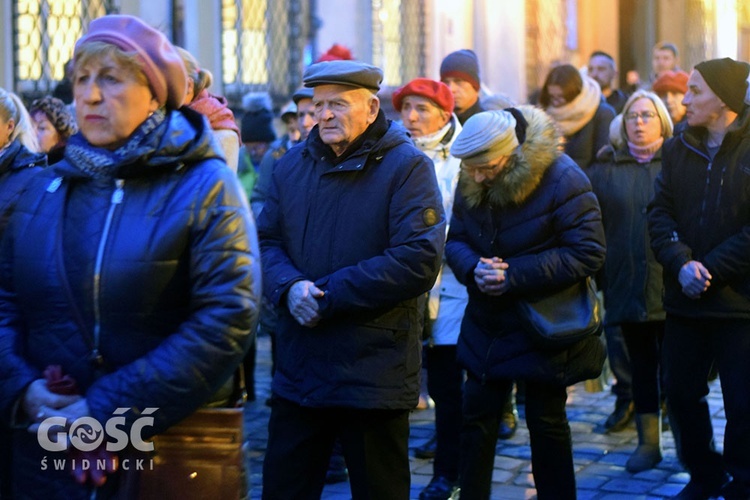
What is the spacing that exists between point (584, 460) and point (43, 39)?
642cm

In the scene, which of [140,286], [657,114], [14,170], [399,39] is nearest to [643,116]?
[657,114]

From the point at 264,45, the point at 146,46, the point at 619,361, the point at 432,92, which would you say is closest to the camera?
the point at 146,46

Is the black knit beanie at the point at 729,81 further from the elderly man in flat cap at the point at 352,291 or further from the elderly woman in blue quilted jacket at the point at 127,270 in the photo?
the elderly woman in blue quilted jacket at the point at 127,270

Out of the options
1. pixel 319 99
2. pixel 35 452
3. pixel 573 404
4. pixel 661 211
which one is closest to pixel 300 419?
pixel 319 99

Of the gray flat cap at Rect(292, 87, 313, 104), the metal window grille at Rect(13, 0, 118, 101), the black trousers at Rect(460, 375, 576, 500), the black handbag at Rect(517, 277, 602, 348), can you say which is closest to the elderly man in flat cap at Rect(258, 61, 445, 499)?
the black handbag at Rect(517, 277, 602, 348)

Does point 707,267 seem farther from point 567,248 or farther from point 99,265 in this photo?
point 99,265

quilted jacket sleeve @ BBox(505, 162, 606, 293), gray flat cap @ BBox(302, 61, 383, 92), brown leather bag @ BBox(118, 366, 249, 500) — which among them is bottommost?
brown leather bag @ BBox(118, 366, 249, 500)

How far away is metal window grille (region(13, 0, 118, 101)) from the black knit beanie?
21.2ft

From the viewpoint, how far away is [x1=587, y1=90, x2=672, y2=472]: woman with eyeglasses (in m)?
7.60

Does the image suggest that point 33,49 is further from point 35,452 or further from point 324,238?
point 35,452

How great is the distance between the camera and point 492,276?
575 cm

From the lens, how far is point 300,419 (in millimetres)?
5004

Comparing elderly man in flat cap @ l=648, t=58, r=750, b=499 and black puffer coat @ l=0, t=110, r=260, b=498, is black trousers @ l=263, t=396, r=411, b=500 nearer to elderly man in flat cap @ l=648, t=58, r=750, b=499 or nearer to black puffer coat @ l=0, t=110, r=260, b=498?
black puffer coat @ l=0, t=110, r=260, b=498

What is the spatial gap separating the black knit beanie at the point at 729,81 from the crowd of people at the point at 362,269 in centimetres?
1
